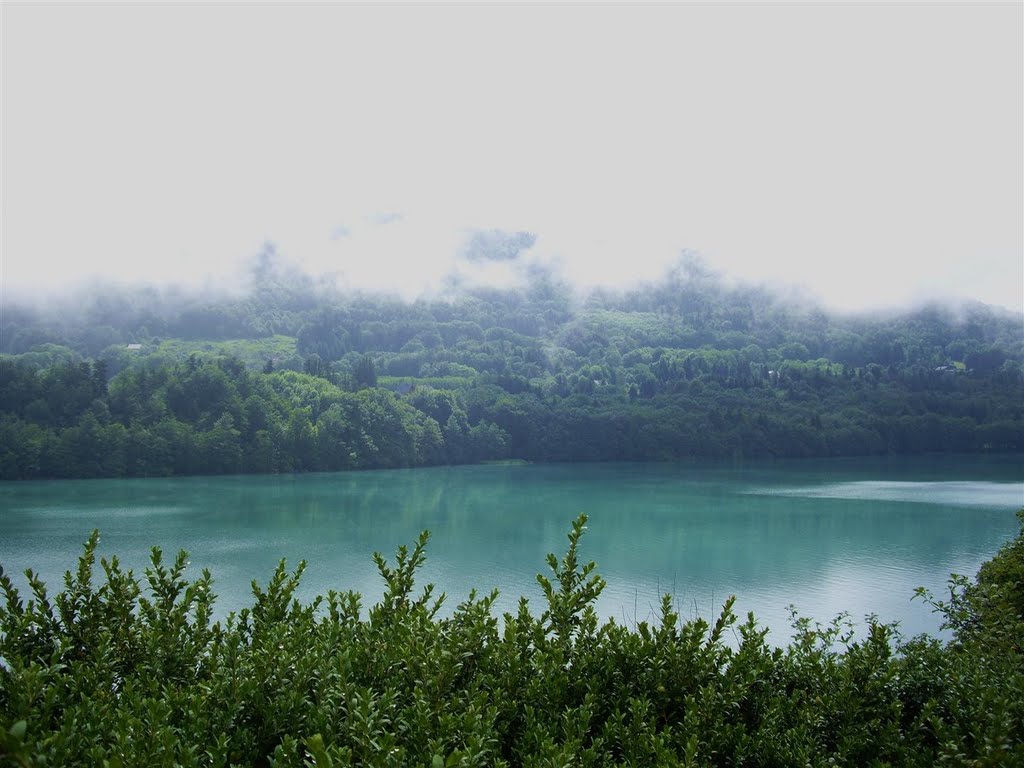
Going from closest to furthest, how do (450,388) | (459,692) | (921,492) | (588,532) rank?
(459,692)
(588,532)
(921,492)
(450,388)

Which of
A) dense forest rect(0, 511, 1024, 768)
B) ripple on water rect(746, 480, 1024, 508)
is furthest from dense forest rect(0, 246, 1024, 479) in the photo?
dense forest rect(0, 511, 1024, 768)

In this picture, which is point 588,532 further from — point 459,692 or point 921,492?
point 459,692

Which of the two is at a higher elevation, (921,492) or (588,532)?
(921,492)

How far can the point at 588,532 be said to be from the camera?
39875 mm

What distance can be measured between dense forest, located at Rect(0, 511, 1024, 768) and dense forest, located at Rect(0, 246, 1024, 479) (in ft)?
232

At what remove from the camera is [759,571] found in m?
31.9

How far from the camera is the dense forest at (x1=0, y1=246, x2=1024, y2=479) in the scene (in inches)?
2923

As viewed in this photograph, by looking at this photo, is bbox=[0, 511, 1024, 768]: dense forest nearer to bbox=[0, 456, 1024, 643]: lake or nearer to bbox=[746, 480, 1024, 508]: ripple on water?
bbox=[0, 456, 1024, 643]: lake

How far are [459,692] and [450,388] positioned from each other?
115m

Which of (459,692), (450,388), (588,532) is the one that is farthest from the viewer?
(450,388)

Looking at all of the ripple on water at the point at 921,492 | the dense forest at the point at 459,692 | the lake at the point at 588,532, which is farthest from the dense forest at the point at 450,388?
the dense forest at the point at 459,692

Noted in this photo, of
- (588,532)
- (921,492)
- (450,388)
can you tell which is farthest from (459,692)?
(450,388)

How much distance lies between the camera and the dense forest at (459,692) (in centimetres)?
326

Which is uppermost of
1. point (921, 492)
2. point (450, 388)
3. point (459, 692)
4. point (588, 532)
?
point (450, 388)
